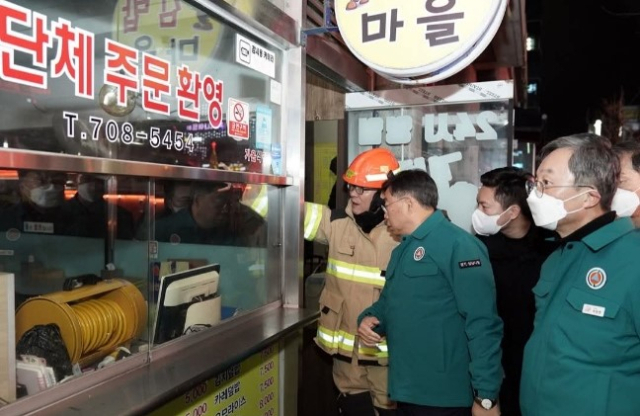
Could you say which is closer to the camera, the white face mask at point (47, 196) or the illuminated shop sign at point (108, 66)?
the illuminated shop sign at point (108, 66)

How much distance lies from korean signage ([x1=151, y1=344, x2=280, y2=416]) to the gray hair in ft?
6.38

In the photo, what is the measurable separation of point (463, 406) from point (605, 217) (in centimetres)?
116

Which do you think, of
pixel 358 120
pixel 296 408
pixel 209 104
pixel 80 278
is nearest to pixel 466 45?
pixel 209 104

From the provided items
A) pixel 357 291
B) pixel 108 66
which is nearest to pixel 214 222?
pixel 357 291

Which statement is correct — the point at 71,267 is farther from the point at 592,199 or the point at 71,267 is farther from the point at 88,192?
the point at 592,199

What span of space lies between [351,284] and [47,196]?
188cm

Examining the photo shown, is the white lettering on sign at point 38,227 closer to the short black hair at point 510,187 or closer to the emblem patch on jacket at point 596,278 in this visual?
the short black hair at point 510,187

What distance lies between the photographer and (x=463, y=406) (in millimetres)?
2439

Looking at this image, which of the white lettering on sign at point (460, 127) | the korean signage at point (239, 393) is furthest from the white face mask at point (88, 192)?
the white lettering on sign at point (460, 127)

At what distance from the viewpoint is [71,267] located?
3.19 m

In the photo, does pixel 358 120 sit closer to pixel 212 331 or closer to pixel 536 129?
pixel 212 331

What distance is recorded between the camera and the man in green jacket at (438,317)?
7.60 feet

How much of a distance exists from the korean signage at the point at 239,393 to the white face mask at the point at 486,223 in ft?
5.05

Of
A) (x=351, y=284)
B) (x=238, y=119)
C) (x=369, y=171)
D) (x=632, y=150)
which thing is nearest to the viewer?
(x=632, y=150)
